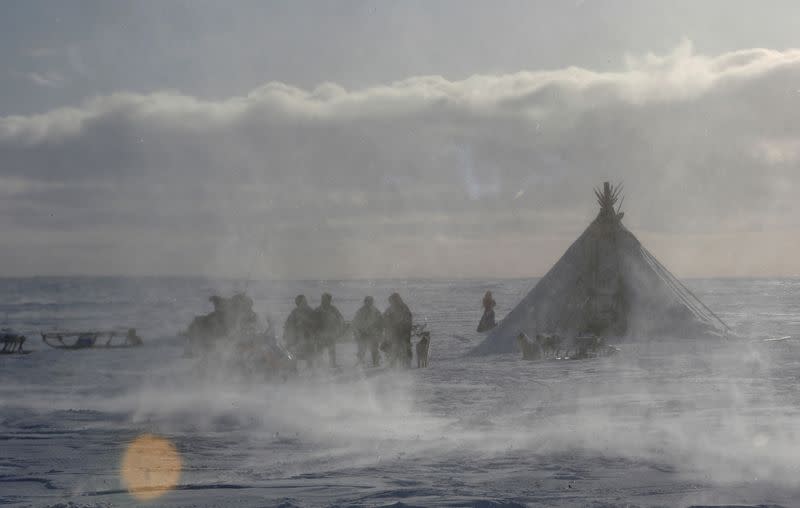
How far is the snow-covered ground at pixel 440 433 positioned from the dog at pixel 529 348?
1.15ft

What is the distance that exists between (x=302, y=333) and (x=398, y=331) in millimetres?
2010

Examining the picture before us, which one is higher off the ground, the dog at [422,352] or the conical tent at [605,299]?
the conical tent at [605,299]

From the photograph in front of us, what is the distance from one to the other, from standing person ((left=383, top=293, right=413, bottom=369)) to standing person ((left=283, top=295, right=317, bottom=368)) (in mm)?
1562

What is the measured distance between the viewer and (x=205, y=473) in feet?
28.2

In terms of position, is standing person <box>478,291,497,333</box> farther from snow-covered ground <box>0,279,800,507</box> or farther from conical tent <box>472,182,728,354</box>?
snow-covered ground <box>0,279,800,507</box>

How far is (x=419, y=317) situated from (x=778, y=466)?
120 ft

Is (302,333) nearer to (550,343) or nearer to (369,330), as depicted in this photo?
(369,330)

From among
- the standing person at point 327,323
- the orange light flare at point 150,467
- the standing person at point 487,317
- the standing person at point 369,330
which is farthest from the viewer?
the standing person at point 487,317

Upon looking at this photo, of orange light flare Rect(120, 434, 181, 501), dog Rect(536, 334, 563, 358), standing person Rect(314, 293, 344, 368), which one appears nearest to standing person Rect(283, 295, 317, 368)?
standing person Rect(314, 293, 344, 368)

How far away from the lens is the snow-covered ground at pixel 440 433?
7676 millimetres

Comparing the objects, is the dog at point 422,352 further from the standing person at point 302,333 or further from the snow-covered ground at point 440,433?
the standing person at point 302,333

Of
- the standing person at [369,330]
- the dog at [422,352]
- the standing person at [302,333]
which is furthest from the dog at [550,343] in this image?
the standing person at [302,333]

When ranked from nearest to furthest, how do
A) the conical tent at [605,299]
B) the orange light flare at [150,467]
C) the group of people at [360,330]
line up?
the orange light flare at [150,467] → the group of people at [360,330] → the conical tent at [605,299]

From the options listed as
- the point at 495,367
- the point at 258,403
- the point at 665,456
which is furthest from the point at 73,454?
the point at 495,367
